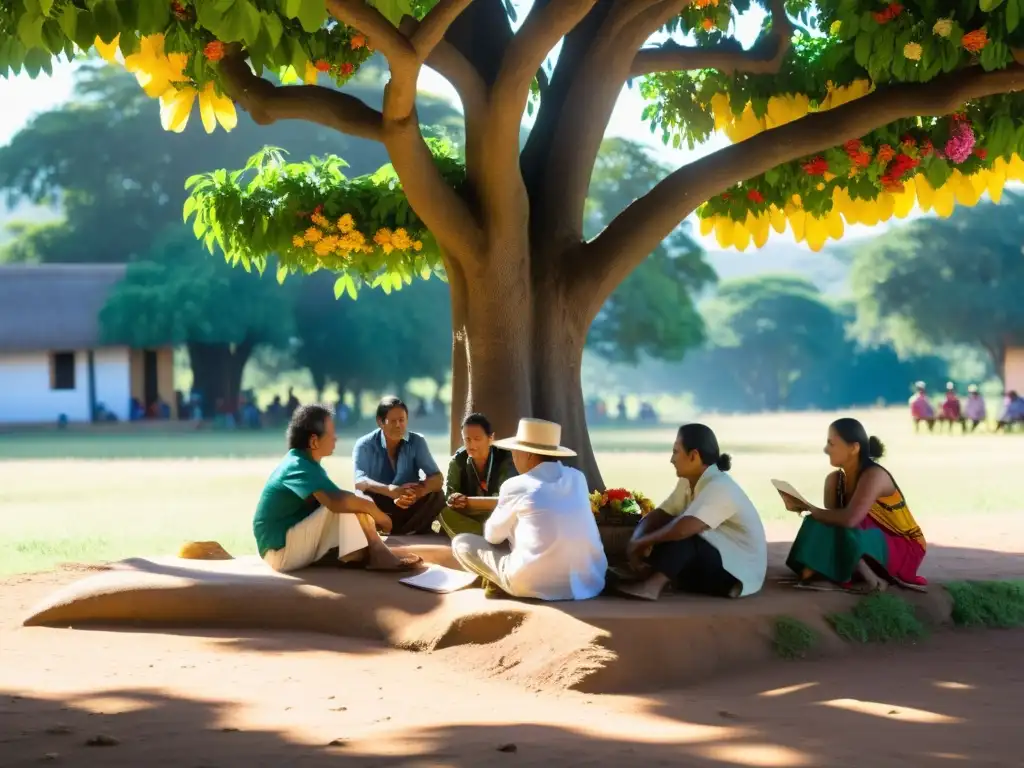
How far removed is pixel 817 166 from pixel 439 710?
226 inches

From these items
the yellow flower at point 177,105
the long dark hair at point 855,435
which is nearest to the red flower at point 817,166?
the long dark hair at point 855,435

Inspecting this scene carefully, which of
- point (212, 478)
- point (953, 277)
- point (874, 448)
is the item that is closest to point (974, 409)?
point (953, 277)

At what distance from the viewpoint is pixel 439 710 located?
561 centimetres

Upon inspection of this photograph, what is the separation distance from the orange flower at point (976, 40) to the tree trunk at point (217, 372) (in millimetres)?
34884

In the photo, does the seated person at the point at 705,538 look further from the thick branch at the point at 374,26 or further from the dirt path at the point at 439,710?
the thick branch at the point at 374,26

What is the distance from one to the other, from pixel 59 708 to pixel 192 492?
1172 centimetres

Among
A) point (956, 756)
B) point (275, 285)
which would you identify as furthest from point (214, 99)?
point (275, 285)

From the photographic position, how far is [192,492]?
674 inches

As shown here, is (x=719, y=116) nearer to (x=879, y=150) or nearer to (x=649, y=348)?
(x=879, y=150)

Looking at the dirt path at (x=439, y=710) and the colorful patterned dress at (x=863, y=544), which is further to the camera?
the colorful patterned dress at (x=863, y=544)

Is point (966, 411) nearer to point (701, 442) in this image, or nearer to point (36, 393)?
point (36, 393)

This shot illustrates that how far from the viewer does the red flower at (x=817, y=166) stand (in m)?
9.89

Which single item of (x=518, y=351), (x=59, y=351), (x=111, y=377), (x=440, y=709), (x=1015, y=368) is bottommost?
(x=440, y=709)

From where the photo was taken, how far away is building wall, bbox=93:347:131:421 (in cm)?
3922
